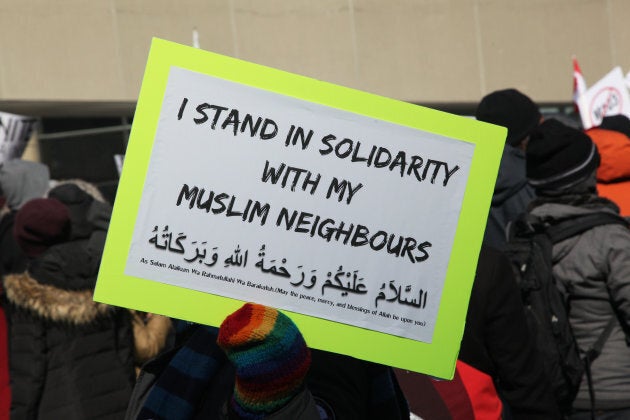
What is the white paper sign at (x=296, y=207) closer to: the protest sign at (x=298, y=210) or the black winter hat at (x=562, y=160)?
the protest sign at (x=298, y=210)

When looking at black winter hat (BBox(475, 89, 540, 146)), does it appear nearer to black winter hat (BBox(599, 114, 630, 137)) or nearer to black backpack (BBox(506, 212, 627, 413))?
black winter hat (BBox(599, 114, 630, 137))

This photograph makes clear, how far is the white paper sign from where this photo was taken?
2.39 meters

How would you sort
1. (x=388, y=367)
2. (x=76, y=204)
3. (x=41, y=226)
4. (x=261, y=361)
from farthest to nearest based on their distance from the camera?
(x=76, y=204), (x=41, y=226), (x=388, y=367), (x=261, y=361)

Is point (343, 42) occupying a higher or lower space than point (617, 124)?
higher

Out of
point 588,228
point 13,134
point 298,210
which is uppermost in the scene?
point 13,134

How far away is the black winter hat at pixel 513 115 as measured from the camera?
18.2ft

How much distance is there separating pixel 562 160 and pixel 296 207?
231 centimetres

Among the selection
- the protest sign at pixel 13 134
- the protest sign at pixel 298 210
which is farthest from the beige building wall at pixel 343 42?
the protest sign at pixel 298 210

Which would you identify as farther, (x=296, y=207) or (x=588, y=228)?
(x=588, y=228)

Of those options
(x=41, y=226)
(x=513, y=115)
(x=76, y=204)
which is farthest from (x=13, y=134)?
(x=513, y=115)

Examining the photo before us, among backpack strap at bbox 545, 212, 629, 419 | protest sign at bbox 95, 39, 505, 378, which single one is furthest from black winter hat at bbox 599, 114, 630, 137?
protest sign at bbox 95, 39, 505, 378

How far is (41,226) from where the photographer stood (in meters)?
5.02

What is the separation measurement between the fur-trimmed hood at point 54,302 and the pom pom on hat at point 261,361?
2537 millimetres

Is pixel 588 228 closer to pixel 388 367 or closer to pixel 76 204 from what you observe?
pixel 388 367
